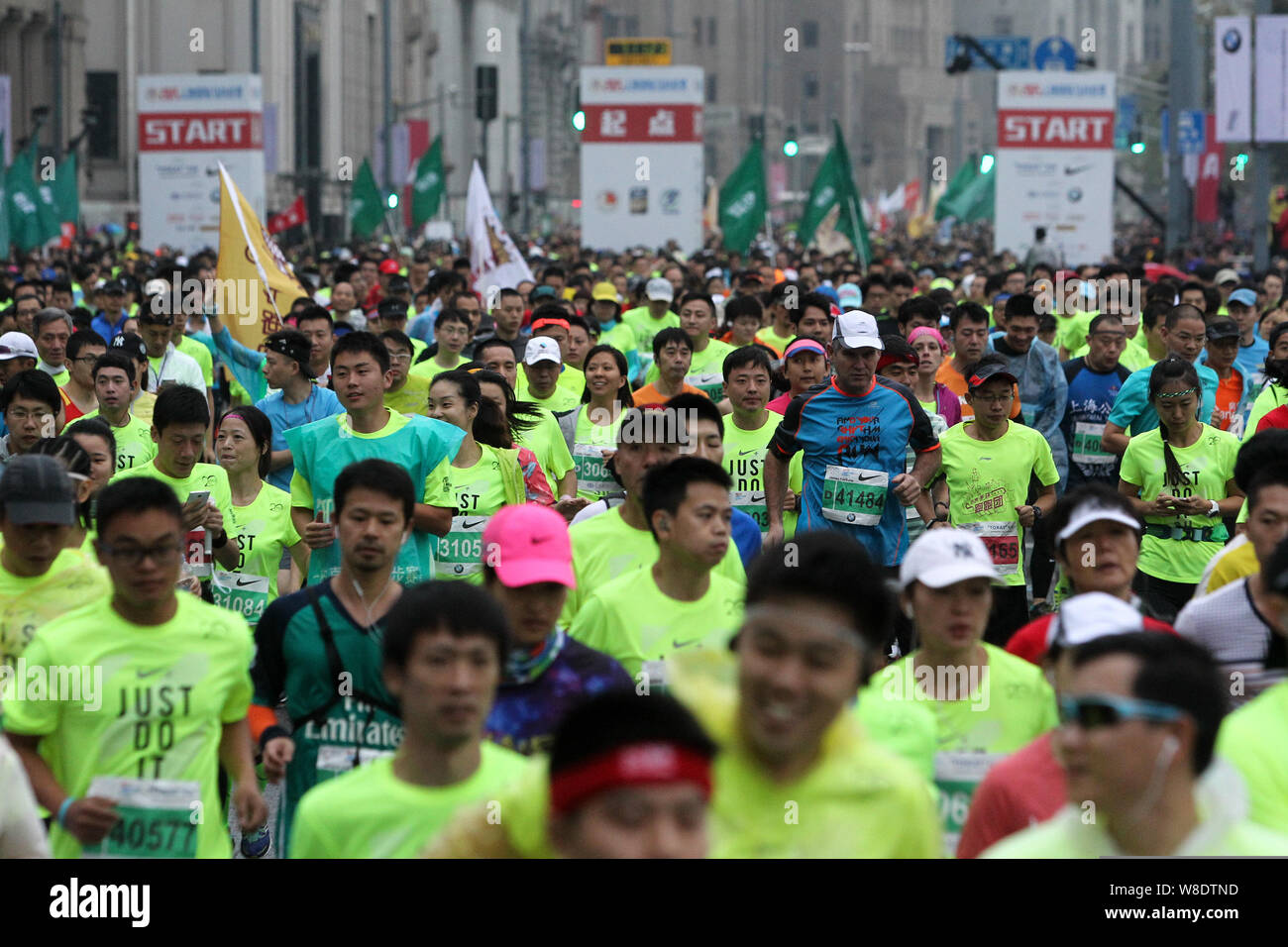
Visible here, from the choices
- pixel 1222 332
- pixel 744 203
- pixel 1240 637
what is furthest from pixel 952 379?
pixel 744 203

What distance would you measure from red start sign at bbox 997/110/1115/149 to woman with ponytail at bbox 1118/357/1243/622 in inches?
818

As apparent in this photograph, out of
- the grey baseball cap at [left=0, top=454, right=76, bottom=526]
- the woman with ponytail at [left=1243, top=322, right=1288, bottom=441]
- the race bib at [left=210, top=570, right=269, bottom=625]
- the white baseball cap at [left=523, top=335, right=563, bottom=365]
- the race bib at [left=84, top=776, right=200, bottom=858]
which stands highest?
the white baseball cap at [left=523, top=335, right=563, bottom=365]

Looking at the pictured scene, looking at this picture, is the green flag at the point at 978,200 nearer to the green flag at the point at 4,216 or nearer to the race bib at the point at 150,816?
the green flag at the point at 4,216

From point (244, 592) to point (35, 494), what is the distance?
8.42 feet

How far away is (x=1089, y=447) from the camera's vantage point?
11.2m

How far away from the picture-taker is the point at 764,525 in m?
9.30

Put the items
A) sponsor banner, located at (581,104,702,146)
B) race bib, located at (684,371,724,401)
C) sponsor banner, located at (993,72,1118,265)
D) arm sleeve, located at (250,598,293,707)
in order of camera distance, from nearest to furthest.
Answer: arm sleeve, located at (250,598,293,707), race bib, located at (684,371,724,401), sponsor banner, located at (993,72,1118,265), sponsor banner, located at (581,104,702,146)

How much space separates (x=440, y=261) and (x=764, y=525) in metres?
20.7

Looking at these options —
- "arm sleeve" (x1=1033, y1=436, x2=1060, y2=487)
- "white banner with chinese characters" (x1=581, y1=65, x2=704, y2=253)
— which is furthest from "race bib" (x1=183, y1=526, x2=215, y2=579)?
"white banner with chinese characters" (x1=581, y1=65, x2=704, y2=253)

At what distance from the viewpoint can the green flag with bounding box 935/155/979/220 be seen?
41.9 m

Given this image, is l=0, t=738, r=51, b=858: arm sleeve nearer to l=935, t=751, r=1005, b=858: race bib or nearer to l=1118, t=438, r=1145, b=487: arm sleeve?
l=935, t=751, r=1005, b=858: race bib

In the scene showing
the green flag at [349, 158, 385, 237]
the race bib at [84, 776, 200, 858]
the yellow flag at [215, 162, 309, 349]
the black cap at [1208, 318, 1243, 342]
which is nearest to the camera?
the race bib at [84, 776, 200, 858]

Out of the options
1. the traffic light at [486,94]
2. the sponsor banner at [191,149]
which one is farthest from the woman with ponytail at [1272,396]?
the traffic light at [486,94]

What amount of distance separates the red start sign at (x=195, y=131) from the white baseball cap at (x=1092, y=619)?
23.6m
